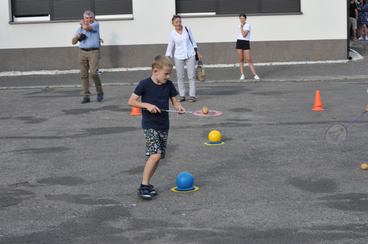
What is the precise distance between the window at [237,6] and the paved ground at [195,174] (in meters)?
6.67

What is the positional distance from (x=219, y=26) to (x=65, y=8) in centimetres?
484

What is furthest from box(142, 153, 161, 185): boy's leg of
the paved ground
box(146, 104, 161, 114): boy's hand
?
box(146, 104, 161, 114): boy's hand

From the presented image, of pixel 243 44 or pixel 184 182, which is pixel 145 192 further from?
pixel 243 44

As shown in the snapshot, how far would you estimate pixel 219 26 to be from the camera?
22750 millimetres

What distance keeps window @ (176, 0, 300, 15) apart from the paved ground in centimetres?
667

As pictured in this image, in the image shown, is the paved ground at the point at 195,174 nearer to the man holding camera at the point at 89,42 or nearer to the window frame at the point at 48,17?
the man holding camera at the point at 89,42

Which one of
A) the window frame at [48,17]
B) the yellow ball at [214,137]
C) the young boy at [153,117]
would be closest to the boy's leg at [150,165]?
the young boy at [153,117]

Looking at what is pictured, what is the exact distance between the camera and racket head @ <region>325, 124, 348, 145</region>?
978 centimetres

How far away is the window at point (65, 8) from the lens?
2303 centimetres

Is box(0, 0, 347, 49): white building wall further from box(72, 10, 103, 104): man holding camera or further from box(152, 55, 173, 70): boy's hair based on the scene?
box(152, 55, 173, 70): boy's hair

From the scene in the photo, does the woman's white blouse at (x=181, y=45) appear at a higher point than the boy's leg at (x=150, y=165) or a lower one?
higher

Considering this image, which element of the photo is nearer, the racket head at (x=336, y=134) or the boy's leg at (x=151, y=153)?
the boy's leg at (x=151, y=153)

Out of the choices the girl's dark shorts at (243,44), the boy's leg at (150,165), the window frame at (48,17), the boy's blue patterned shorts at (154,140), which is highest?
the window frame at (48,17)

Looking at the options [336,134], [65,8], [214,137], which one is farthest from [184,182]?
[65,8]
